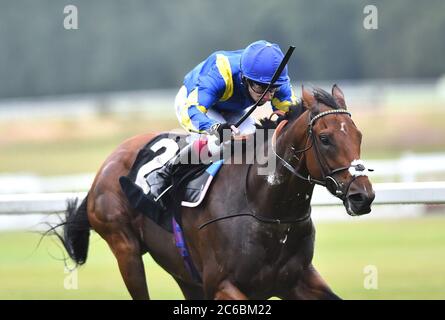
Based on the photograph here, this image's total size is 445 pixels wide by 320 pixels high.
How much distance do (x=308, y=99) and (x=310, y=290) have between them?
1118 millimetres

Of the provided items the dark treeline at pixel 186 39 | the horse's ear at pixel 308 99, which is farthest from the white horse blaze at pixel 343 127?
the dark treeline at pixel 186 39

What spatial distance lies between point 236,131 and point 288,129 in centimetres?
35

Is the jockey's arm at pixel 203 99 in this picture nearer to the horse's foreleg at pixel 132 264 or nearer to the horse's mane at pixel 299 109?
the horse's mane at pixel 299 109

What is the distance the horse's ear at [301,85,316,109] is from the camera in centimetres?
509

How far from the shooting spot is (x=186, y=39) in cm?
5253

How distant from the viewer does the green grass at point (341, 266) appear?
333 inches

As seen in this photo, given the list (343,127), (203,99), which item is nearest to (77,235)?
(203,99)

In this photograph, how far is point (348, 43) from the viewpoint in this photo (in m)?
49.1

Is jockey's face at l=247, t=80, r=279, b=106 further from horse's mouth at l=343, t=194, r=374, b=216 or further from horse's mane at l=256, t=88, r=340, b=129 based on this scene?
horse's mouth at l=343, t=194, r=374, b=216

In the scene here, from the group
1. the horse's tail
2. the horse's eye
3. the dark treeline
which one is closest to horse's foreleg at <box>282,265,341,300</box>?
the horse's eye

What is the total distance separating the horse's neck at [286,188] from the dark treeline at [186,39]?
3884cm

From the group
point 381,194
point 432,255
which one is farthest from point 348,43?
point 381,194

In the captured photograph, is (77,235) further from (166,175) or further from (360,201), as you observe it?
(360,201)
